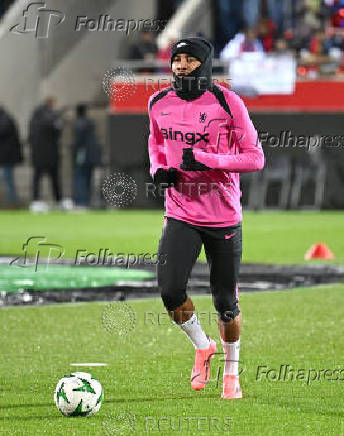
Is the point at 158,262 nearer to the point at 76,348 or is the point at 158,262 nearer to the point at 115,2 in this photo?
the point at 76,348

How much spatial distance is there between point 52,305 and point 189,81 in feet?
18.8

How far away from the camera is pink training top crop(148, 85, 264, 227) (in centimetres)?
868

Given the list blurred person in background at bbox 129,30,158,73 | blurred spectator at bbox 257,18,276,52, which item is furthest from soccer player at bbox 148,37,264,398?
blurred spectator at bbox 257,18,276,52

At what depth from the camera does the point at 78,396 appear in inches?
313

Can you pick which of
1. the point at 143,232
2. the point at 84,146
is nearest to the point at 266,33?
the point at 84,146

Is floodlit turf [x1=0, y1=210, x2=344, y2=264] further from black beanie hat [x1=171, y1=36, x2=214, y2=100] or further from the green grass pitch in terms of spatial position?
black beanie hat [x1=171, y1=36, x2=214, y2=100]

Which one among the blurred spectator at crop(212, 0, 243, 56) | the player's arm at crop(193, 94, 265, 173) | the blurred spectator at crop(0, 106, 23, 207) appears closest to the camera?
the player's arm at crop(193, 94, 265, 173)

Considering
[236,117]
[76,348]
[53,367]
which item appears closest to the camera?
[236,117]

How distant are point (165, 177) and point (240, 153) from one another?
51 centimetres

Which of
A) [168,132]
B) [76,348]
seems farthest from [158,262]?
[76,348]

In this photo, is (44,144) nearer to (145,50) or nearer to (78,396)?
(145,50)

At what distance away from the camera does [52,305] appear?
1407 cm

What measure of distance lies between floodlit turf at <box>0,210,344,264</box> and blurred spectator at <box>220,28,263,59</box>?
363cm

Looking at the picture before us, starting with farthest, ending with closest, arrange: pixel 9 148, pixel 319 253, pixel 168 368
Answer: pixel 9 148, pixel 319 253, pixel 168 368
